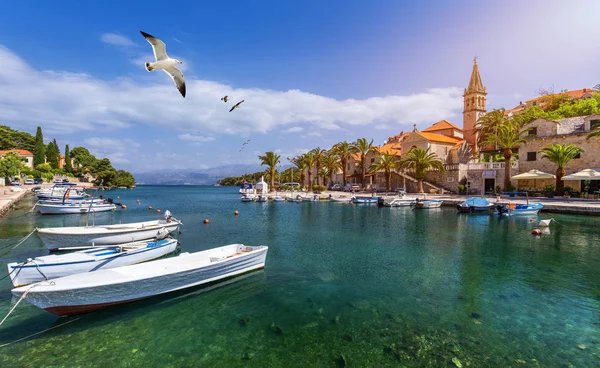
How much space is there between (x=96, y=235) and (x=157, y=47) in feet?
41.1

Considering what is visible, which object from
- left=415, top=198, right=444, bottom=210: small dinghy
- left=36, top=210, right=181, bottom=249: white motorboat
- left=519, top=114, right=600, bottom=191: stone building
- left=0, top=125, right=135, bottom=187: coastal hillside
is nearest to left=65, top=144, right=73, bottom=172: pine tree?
left=0, top=125, right=135, bottom=187: coastal hillside

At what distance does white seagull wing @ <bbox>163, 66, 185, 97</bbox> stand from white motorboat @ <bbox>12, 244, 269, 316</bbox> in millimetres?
6030

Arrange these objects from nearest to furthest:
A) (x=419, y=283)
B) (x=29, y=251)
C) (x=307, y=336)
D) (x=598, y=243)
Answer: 1. (x=307, y=336)
2. (x=419, y=283)
3. (x=29, y=251)
4. (x=598, y=243)

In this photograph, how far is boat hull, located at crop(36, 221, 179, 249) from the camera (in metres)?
15.4

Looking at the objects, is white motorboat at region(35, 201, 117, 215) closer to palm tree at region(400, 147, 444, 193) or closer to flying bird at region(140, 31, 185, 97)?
flying bird at region(140, 31, 185, 97)

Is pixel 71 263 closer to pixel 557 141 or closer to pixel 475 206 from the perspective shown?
pixel 475 206

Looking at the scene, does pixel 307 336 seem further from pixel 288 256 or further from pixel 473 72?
pixel 473 72

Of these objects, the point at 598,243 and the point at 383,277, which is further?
the point at 598,243

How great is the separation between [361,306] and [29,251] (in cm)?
1771

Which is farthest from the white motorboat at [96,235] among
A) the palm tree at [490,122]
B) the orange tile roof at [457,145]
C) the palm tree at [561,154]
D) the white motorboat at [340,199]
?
the orange tile roof at [457,145]

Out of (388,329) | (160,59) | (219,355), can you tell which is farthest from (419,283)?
(160,59)

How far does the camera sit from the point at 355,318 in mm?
8992

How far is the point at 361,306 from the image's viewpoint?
32.3ft

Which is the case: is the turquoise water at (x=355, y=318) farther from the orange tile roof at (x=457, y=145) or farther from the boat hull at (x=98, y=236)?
the orange tile roof at (x=457, y=145)
